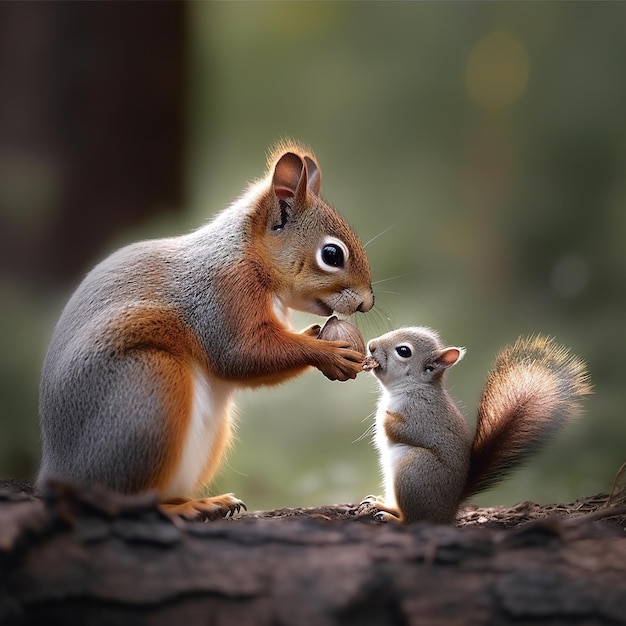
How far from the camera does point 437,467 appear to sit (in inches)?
86.2

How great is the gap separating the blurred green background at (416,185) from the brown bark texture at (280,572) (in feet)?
6.88

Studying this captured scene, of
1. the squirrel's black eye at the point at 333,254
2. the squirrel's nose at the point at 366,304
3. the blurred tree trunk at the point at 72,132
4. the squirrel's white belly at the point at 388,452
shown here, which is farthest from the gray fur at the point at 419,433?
the blurred tree trunk at the point at 72,132

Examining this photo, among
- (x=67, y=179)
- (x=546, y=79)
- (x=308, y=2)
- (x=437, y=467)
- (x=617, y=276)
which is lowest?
(x=437, y=467)

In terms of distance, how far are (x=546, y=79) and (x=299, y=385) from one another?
2206mm

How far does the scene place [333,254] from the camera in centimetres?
247

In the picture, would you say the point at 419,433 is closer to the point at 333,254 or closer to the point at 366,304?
the point at 366,304

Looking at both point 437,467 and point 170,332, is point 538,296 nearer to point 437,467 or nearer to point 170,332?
point 437,467

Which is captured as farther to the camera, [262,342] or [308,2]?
[308,2]

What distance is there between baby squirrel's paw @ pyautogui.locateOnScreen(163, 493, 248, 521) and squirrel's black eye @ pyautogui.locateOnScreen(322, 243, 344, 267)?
82 cm

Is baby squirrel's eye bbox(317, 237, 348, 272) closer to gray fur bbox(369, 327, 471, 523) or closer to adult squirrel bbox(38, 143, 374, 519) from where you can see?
adult squirrel bbox(38, 143, 374, 519)

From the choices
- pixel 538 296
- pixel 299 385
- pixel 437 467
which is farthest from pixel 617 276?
pixel 437 467

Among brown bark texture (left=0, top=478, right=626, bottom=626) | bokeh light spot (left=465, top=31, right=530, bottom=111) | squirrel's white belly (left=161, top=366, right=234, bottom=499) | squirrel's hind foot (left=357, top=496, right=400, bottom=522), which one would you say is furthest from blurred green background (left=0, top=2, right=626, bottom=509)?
brown bark texture (left=0, top=478, right=626, bottom=626)

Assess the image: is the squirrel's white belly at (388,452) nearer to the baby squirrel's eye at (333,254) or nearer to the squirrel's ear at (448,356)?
the squirrel's ear at (448,356)

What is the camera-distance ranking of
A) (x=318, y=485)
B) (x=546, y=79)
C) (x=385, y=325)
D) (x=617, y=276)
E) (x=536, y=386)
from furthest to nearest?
(x=546, y=79)
(x=617, y=276)
(x=318, y=485)
(x=385, y=325)
(x=536, y=386)
